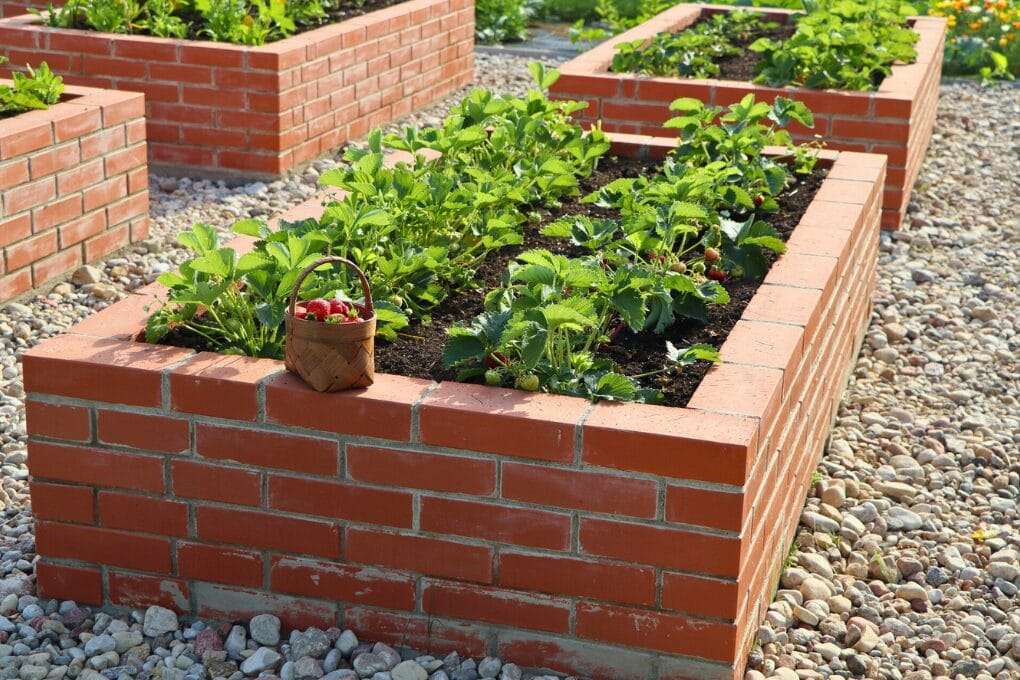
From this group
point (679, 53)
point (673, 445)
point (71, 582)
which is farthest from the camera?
point (679, 53)

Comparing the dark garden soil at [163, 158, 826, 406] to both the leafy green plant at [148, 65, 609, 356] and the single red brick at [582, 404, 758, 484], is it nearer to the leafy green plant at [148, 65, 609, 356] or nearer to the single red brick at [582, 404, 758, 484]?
the leafy green plant at [148, 65, 609, 356]

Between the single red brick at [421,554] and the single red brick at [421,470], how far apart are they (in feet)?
0.40

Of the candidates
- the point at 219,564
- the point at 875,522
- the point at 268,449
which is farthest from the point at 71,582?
the point at 875,522

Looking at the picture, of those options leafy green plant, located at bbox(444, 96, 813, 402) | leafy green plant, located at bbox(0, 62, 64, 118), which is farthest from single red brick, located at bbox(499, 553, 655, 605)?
leafy green plant, located at bbox(0, 62, 64, 118)

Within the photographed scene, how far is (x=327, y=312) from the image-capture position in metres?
2.81

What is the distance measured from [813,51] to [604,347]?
3463 millimetres

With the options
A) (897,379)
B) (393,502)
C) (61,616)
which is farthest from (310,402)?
(897,379)

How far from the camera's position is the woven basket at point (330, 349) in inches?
108

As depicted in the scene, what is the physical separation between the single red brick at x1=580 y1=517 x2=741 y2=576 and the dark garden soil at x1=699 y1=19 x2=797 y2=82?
170 inches

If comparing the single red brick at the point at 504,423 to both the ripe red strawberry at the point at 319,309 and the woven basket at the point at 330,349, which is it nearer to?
the woven basket at the point at 330,349

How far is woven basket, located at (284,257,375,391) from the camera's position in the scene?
2754 millimetres

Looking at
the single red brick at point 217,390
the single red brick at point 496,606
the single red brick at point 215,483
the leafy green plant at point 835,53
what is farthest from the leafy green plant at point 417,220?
the leafy green plant at point 835,53

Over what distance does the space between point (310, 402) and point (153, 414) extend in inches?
14.2

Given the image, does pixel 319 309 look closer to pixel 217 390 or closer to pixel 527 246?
pixel 217 390
